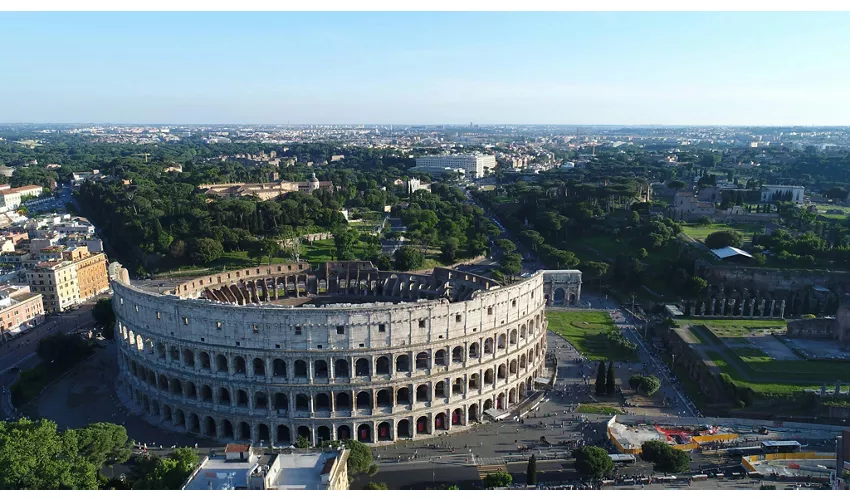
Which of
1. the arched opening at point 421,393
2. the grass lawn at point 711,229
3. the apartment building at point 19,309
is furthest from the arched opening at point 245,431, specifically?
the grass lawn at point 711,229

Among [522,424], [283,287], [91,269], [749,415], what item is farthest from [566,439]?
[91,269]

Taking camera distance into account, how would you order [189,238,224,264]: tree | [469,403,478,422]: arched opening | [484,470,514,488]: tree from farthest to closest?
[189,238,224,264]: tree → [469,403,478,422]: arched opening → [484,470,514,488]: tree

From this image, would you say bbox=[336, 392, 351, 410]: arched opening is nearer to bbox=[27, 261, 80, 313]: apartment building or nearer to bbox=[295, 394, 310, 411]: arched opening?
bbox=[295, 394, 310, 411]: arched opening

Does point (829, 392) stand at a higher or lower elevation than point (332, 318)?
lower

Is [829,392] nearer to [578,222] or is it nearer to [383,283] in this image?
[383,283]

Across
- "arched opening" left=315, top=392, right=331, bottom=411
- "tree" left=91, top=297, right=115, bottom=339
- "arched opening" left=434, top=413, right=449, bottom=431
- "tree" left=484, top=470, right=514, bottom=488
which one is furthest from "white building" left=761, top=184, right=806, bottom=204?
"tree" left=91, top=297, right=115, bottom=339

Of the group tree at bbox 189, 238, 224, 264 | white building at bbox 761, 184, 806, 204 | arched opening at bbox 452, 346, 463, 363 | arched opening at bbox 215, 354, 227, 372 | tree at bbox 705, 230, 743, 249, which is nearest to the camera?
arched opening at bbox 215, 354, 227, 372
